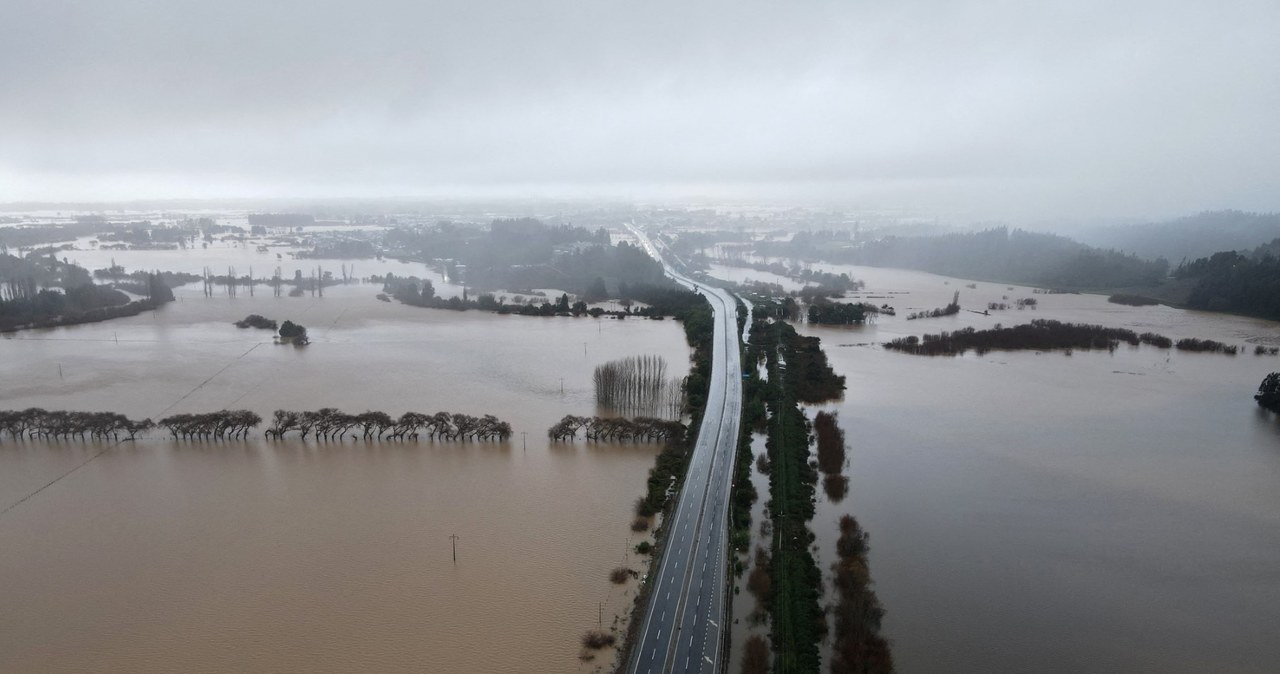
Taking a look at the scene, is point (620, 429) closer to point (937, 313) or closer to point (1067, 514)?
point (1067, 514)

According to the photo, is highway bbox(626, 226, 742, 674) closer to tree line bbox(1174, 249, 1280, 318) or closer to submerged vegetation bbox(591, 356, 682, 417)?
submerged vegetation bbox(591, 356, 682, 417)

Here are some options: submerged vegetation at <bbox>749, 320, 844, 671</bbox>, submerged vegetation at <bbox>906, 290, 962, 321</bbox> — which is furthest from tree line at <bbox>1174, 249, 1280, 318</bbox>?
submerged vegetation at <bbox>749, 320, 844, 671</bbox>

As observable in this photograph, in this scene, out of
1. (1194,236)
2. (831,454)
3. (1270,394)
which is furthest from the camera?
(1194,236)

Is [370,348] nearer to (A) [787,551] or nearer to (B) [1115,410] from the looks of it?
(A) [787,551]

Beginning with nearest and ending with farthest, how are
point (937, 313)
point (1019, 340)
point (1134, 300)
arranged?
1. point (1019, 340)
2. point (937, 313)
3. point (1134, 300)

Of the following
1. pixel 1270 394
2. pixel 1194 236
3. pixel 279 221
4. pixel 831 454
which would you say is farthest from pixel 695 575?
pixel 1194 236

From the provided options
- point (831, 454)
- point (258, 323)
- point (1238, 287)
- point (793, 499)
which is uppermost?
A: point (1238, 287)

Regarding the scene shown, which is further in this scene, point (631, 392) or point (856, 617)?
point (631, 392)
